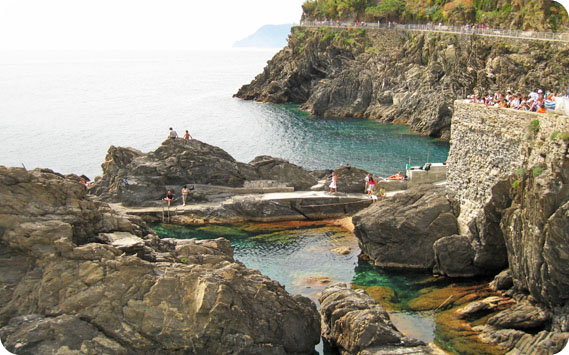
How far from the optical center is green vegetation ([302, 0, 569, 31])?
6331 centimetres

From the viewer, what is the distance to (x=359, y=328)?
20.8m

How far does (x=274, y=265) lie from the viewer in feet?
103

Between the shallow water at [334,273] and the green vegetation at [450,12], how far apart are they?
41.8m

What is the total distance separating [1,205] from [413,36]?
76680 millimetres

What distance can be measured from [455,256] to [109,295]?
17450 mm

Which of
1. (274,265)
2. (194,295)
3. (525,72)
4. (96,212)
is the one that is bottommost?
(274,265)

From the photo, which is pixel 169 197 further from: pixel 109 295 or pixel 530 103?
pixel 530 103

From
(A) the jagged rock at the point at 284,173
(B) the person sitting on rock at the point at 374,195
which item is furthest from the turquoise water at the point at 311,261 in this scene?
(A) the jagged rock at the point at 284,173

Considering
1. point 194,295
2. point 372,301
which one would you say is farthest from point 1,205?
point 372,301

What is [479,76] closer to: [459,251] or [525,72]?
[525,72]

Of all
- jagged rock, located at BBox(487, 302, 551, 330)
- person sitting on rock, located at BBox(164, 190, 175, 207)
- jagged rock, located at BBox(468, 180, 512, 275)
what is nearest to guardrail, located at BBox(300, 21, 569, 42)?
jagged rock, located at BBox(468, 180, 512, 275)

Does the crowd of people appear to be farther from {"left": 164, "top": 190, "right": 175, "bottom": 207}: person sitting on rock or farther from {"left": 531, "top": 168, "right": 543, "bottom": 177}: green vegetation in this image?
{"left": 164, "top": 190, "right": 175, "bottom": 207}: person sitting on rock

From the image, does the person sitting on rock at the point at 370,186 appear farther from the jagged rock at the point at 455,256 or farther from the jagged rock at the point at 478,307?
the jagged rock at the point at 478,307

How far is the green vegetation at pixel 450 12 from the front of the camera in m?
63.3
